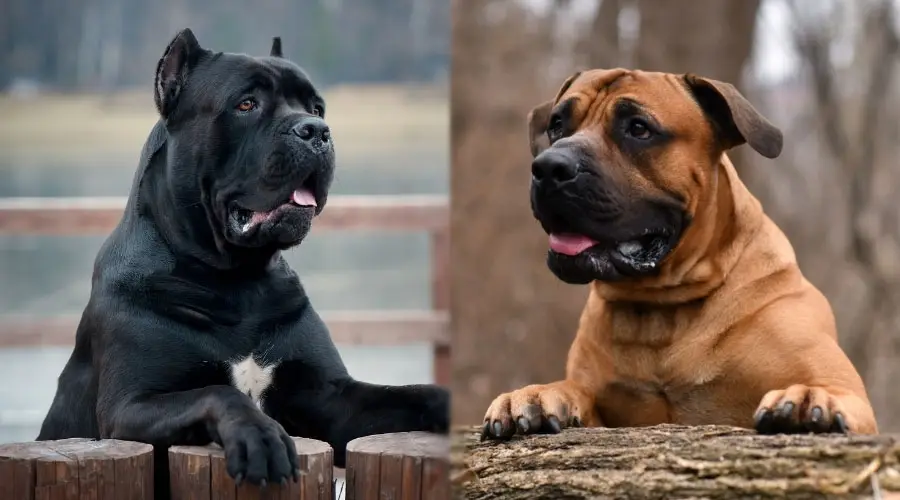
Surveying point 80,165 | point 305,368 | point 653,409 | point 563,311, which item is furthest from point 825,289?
point 80,165

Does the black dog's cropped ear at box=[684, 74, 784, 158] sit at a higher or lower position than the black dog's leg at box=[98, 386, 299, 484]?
higher

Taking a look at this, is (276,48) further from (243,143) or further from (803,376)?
(803,376)

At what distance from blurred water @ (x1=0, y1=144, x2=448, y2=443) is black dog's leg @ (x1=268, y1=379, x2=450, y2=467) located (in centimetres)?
5

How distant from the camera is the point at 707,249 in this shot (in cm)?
194

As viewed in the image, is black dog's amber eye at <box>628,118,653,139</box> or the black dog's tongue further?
black dog's amber eye at <box>628,118,653,139</box>

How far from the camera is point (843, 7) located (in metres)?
3.77

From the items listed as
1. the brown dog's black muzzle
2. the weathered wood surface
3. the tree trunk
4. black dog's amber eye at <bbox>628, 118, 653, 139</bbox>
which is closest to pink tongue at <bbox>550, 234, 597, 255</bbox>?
the brown dog's black muzzle

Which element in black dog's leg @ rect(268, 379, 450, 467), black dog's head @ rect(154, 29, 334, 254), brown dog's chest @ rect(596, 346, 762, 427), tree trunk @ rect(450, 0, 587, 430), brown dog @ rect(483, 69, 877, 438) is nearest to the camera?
black dog's head @ rect(154, 29, 334, 254)

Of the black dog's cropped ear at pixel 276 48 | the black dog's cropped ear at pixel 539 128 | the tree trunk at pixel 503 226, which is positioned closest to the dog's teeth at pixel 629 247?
the black dog's cropped ear at pixel 539 128

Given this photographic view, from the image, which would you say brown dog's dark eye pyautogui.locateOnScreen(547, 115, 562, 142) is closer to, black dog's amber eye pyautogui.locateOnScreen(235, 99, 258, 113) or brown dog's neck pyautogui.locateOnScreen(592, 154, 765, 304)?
brown dog's neck pyautogui.locateOnScreen(592, 154, 765, 304)

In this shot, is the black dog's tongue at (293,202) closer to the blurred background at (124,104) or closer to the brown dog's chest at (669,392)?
the blurred background at (124,104)

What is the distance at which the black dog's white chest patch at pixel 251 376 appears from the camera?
1611 mm

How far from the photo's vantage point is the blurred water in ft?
5.29

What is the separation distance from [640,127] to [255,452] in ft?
2.96
